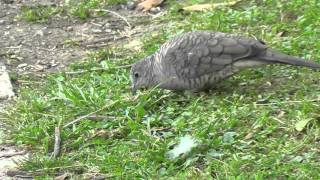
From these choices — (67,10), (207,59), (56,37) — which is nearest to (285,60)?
(207,59)

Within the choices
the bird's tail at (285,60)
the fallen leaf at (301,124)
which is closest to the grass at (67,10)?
the bird's tail at (285,60)

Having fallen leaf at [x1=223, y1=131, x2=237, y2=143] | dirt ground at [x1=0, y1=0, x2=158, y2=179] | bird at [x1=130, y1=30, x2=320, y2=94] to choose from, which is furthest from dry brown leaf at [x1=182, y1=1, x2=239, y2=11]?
Result: fallen leaf at [x1=223, y1=131, x2=237, y2=143]

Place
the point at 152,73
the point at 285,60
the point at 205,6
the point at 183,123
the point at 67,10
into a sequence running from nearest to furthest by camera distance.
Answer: the point at 183,123 → the point at 285,60 → the point at 152,73 → the point at 205,6 → the point at 67,10

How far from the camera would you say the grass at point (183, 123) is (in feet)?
15.6

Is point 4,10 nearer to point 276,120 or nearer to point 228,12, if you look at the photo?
point 228,12

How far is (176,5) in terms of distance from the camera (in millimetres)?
8023

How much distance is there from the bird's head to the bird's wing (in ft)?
0.87

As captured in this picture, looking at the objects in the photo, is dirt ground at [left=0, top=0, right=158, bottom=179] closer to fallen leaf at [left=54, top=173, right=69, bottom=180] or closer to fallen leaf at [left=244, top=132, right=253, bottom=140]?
fallen leaf at [left=54, top=173, right=69, bottom=180]

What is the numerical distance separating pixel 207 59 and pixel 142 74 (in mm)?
680

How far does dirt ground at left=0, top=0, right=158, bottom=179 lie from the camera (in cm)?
729

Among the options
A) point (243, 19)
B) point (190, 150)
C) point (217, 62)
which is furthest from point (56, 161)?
point (243, 19)

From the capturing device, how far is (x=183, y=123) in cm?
534

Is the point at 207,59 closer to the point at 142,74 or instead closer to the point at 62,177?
the point at 142,74

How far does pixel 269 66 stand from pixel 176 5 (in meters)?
2.13
